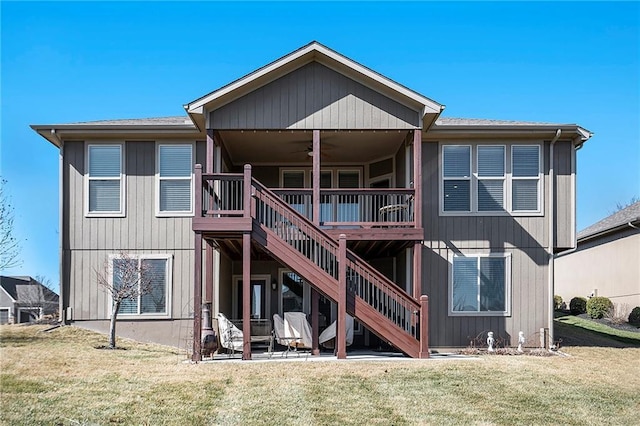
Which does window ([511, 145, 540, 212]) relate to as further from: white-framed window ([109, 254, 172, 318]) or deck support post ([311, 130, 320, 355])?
white-framed window ([109, 254, 172, 318])

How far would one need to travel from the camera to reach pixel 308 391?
947 centimetres

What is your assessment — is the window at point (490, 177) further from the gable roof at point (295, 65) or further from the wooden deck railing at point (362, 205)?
the gable roof at point (295, 65)

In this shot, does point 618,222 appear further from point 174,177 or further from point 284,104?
point 174,177

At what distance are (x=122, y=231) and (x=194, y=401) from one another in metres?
6.70

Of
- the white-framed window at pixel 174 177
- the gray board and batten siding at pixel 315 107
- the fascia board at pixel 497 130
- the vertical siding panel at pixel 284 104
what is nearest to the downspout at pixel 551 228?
the fascia board at pixel 497 130

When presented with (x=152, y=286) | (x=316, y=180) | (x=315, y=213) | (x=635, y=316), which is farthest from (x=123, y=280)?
(x=635, y=316)

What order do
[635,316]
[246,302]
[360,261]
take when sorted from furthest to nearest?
1. [635,316]
2. [360,261]
3. [246,302]

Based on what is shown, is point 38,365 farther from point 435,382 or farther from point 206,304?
point 435,382

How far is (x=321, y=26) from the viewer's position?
14.5 metres

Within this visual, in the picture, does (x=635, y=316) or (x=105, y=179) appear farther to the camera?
(x=635, y=316)

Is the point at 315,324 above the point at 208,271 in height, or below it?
below

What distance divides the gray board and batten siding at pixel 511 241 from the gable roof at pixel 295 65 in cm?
191

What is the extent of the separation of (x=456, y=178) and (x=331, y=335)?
4.69 metres

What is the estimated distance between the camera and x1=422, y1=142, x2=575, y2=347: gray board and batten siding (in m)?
14.4
